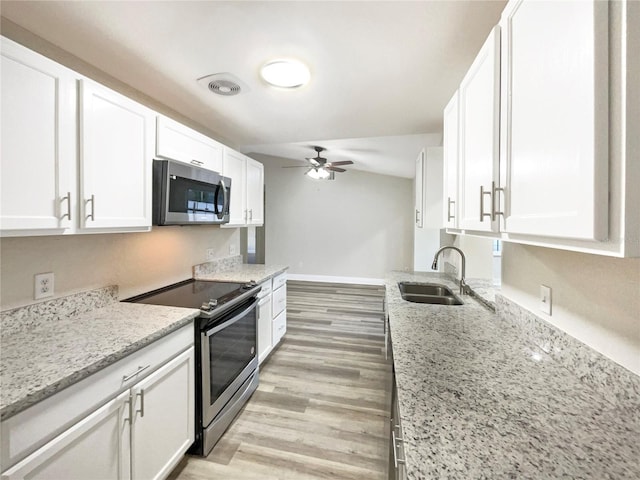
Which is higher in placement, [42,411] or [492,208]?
[492,208]

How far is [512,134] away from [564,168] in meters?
0.31

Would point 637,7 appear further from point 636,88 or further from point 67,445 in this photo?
point 67,445

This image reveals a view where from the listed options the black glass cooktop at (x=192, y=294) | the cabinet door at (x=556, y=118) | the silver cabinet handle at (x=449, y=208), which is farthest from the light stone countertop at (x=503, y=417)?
the black glass cooktop at (x=192, y=294)

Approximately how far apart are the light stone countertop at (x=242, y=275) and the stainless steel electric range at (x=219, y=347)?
0.12 m

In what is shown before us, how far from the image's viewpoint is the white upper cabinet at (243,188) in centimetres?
273

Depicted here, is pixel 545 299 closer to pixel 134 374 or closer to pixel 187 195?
pixel 134 374

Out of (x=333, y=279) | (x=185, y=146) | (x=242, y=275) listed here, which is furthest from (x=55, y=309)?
(x=333, y=279)

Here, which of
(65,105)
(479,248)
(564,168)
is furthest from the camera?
(479,248)

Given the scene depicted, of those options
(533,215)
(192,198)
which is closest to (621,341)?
(533,215)

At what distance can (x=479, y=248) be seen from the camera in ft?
8.61

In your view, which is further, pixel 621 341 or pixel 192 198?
pixel 192 198

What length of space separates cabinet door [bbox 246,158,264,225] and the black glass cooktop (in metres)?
0.89

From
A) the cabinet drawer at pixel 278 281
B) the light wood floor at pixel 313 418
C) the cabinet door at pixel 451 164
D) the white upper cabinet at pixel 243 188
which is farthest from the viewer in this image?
the cabinet drawer at pixel 278 281

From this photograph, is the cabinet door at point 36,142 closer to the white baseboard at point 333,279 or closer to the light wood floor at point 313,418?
the light wood floor at point 313,418
